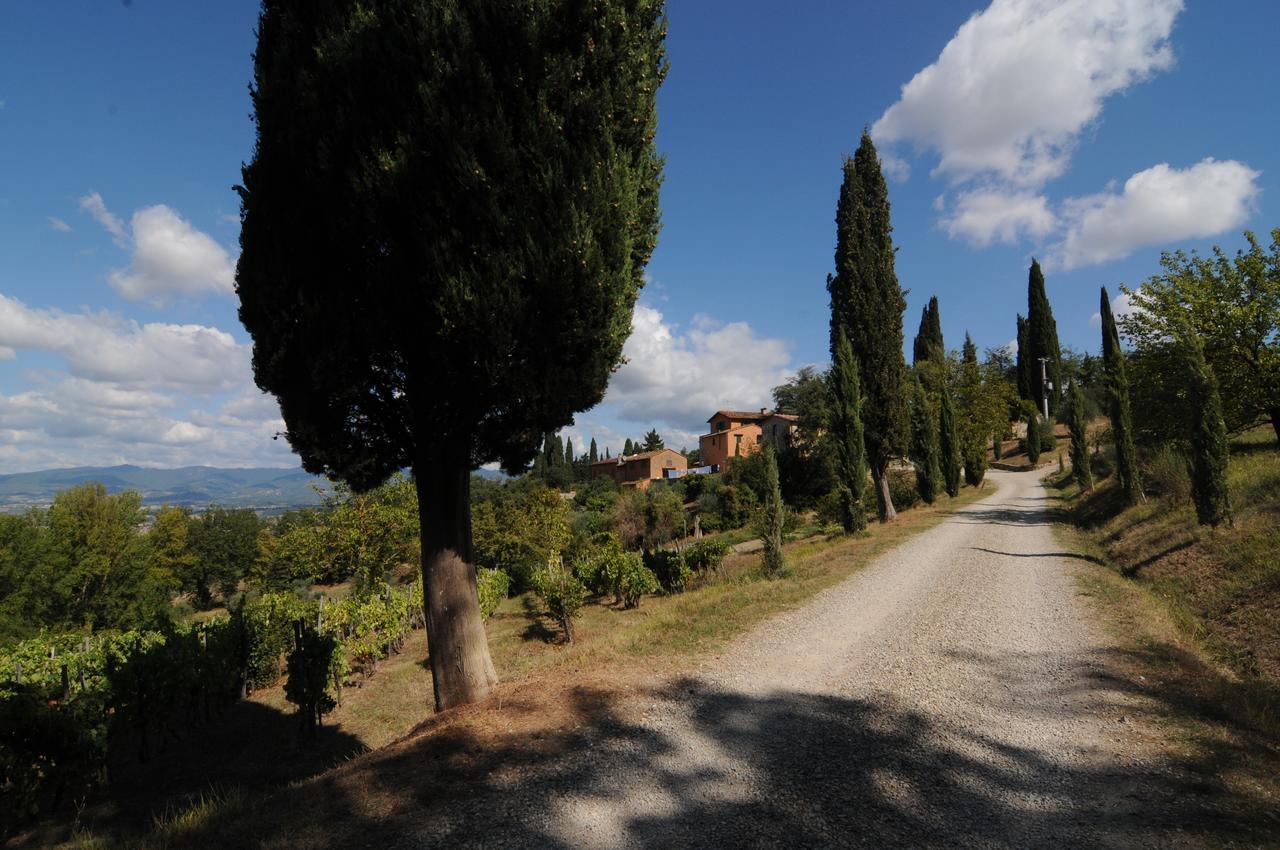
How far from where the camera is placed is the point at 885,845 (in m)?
3.28

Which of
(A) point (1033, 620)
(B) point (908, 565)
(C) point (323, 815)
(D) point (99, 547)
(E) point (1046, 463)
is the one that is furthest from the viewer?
(E) point (1046, 463)

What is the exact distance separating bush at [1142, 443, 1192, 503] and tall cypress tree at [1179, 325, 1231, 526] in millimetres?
2745

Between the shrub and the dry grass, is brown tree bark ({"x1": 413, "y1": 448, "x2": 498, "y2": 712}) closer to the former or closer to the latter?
the dry grass

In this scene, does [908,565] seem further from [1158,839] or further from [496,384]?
[496,384]

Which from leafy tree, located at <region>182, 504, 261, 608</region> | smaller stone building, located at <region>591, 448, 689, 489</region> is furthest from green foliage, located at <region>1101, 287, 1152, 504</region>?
leafy tree, located at <region>182, 504, 261, 608</region>

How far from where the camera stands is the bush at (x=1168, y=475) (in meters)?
15.3

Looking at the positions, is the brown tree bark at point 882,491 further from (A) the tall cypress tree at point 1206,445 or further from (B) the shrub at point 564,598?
(B) the shrub at point 564,598

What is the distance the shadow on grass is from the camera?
3.35 meters

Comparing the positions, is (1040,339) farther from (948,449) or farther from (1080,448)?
(1080,448)

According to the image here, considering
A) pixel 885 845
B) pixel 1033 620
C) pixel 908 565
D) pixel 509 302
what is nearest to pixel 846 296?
pixel 908 565

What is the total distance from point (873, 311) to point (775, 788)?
22544mm

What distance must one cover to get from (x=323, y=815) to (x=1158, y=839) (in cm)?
508

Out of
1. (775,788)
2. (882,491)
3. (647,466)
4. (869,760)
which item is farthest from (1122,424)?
(647,466)

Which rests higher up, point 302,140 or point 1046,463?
point 302,140
